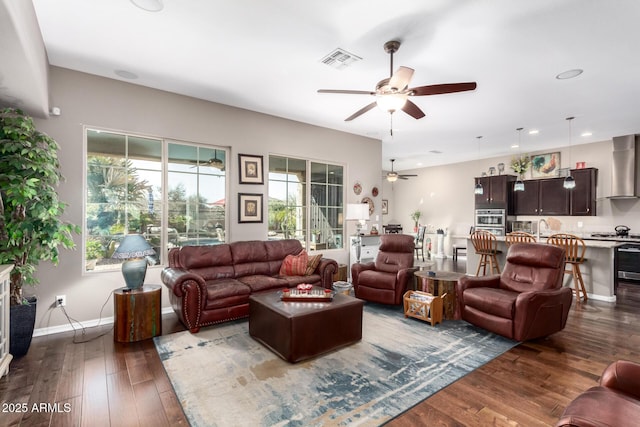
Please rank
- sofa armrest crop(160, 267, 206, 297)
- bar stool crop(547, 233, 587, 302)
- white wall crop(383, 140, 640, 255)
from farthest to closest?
white wall crop(383, 140, 640, 255)
bar stool crop(547, 233, 587, 302)
sofa armrest crop(160, 267, 206, 297)

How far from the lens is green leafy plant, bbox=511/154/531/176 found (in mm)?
7621

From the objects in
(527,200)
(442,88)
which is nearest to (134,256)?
(442,88)

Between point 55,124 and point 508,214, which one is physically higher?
point 55,124

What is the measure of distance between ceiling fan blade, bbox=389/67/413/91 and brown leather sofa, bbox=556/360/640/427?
7.44 feet

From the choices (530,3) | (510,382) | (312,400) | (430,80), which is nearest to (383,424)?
(312,400)

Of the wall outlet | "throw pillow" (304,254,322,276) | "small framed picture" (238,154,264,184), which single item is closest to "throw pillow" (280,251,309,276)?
"throw pillow" (304,254,322,276)

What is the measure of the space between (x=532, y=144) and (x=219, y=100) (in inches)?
267

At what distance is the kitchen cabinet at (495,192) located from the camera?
7.55m

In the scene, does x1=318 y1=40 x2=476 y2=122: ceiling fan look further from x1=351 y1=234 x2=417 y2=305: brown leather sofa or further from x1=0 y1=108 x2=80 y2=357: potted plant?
x1=0 y1=108 x2=80 y2=357: potted plant

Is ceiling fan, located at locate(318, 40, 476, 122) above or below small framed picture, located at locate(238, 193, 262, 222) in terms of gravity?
above

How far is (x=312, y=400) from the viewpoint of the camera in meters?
2.15

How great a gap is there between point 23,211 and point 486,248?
644cm

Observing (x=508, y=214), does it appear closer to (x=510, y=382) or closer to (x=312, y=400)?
(x=510, y=382)

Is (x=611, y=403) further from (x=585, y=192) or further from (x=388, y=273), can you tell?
(x=585, y=192)
